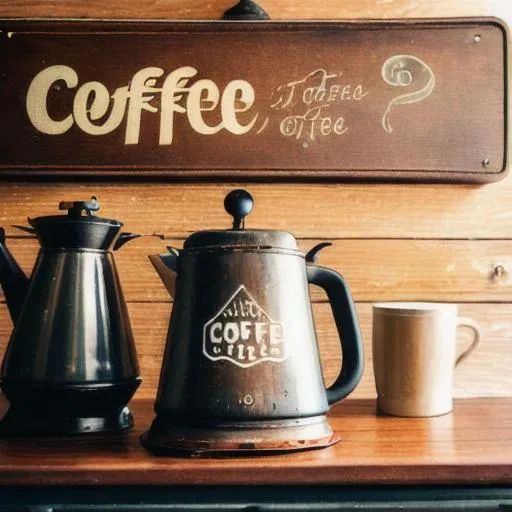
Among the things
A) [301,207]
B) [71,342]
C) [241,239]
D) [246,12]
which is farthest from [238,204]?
[246,12]

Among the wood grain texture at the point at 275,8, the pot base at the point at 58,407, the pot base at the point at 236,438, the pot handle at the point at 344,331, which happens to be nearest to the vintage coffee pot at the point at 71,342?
the pot base at the point at 58,407

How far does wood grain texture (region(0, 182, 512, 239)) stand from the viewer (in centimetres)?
125

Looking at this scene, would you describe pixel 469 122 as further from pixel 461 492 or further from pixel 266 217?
pixel 461 492

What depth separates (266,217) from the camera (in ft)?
4.13

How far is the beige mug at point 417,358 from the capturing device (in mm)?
1016

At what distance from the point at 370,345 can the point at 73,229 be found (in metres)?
0.56

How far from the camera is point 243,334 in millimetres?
835

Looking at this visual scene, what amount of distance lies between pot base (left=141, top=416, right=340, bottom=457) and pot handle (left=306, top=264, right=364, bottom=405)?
86 millimetres

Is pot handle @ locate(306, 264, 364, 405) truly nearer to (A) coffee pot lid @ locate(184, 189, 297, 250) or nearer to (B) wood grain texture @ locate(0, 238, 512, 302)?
(A) coffee pot lid @ locate(184, 189, 297, 250)

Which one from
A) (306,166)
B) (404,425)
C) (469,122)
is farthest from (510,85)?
(404,425)

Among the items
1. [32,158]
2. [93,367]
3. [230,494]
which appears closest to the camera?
[230,494]

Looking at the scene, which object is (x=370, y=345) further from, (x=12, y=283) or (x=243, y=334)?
(x=12, y=283)

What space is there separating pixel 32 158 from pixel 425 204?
2.18 feet

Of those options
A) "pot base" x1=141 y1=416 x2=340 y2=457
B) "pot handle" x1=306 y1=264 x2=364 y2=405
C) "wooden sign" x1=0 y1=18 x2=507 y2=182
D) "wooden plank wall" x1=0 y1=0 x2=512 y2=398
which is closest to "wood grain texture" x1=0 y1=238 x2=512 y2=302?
"wooden plank wall" x1=0 y1=0 x2=512 y2=398
